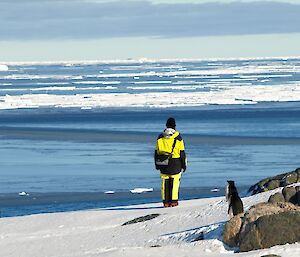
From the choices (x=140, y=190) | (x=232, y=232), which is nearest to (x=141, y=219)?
(x=232, y=232)

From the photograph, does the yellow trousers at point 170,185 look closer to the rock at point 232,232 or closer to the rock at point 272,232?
the rock at point 232,232

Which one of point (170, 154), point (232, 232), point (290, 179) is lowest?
point (232, 232)

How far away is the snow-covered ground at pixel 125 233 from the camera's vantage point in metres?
9.56

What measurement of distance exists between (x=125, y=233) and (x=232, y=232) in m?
1.94

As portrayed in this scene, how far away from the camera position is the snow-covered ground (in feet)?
31.4

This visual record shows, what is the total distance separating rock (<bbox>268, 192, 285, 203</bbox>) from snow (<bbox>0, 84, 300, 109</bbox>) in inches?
1318

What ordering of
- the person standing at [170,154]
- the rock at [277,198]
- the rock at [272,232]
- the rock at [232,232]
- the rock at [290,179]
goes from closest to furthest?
the rock at [272,232], the rock at [232,232], the rock at [277,198], the person standing at [170,154], the rock at [290,179]

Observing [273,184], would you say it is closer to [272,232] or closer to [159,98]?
[272,232]

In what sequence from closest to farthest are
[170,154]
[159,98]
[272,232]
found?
1. [272,232]
2. [170,154]
3. [159,98]

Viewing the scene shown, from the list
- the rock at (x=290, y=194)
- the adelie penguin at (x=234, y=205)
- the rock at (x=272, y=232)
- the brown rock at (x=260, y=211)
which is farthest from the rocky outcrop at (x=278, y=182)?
the rock at (x=272, y=232)

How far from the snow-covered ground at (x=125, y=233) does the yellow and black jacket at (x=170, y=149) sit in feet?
1.68

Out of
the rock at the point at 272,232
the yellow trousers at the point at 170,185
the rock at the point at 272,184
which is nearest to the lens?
the rock at the point at 272,232

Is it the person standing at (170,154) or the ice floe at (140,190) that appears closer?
the person standing at (170,154)

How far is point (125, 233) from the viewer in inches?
440
